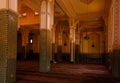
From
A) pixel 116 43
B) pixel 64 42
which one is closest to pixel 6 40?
pixel 116 43

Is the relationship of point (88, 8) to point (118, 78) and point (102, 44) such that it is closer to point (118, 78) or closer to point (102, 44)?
A: point (118, 78)

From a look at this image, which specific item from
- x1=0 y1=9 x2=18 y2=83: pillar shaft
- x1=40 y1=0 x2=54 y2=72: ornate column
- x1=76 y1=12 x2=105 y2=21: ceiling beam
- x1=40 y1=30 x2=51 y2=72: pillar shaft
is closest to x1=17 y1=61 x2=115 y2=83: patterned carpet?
x1=40 y1=30 x2=51 y2=72: pillar shaft

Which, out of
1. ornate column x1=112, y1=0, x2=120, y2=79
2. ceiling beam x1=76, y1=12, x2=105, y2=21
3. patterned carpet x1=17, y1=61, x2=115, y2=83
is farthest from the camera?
ceiling beam x1=76, y1=12, x2=105, y2=21

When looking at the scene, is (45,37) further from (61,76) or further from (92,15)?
(92,15)

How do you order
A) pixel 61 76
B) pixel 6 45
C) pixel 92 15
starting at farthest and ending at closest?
pixel 92 15 < pixel 61 76 < pixel 6 45

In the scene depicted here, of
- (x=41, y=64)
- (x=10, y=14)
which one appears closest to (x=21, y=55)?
(x=41, y=64)

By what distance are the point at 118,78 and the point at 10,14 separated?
577 cm

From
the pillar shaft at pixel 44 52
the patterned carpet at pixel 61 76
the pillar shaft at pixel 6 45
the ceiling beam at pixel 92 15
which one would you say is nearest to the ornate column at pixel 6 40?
the pillar shaft at pixel 6 45

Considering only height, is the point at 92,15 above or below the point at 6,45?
above

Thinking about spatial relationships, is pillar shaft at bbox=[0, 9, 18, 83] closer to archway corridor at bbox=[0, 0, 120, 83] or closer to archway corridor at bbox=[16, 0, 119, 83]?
archway corridor at bbox=[0, 0, 120, 83]

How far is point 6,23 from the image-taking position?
15.8ft

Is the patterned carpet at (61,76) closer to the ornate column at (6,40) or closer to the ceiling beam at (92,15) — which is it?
the ornate column at (6,40)

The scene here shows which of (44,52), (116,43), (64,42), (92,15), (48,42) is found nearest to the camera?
(116,43)

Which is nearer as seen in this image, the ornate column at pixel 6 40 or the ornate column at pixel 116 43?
the ornate column at pixel 6 40
